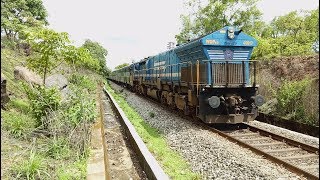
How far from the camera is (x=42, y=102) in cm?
803

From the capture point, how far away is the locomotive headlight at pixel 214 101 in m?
10.2

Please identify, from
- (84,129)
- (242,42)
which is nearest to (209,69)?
(242,42)

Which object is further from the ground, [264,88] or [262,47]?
[262,47]

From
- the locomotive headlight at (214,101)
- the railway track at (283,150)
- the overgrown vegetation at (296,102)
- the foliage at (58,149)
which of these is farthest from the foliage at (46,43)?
the overgrown vegetation at (296,102)

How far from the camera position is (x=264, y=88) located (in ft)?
48.9

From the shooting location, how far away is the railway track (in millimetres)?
6340

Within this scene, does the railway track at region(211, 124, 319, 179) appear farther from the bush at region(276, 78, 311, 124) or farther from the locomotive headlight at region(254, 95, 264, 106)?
the bush at region(276, 78, 311, 124)

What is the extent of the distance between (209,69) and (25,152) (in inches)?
261

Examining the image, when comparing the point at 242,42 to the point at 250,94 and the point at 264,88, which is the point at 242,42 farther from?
the point at 264,88

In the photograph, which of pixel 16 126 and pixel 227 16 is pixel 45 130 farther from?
pixel 227 16

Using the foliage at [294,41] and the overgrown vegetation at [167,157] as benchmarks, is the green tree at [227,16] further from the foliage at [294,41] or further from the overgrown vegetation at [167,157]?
the overgrown vegetation at [167,157]

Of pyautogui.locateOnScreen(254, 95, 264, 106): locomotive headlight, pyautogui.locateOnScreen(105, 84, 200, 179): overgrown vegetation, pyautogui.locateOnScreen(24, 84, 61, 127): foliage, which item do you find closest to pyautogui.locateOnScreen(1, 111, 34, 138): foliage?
pyautogui.locateOnScreen(24, 84, 61, 127): foliage

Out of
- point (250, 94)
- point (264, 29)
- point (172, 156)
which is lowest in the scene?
point (172, 156)

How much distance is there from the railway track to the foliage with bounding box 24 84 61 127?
16.3 ft
